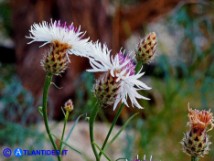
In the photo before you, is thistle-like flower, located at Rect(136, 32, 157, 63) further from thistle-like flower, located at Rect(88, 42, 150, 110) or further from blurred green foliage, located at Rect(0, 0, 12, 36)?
blurred green foliage, located at Rect(0, 0, 12, 36)

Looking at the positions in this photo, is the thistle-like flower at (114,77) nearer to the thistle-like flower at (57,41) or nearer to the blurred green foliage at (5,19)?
the thistle-like flower at (57,41)

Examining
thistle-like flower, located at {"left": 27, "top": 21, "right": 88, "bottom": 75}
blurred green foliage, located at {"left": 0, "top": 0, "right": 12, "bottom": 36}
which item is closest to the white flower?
thistle-like flower, located at {"left": 27, "top": 21, "right": 88, "bottom": 75}

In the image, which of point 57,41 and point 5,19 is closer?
point 57,41

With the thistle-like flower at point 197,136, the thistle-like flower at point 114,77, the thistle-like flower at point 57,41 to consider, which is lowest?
the thistle-like flower at point 197,136

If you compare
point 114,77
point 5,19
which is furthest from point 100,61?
point 5,19

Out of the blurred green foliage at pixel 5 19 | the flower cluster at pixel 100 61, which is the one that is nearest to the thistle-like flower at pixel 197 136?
the flower cluster at pixel 100 61

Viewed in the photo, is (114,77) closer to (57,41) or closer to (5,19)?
(57,41)

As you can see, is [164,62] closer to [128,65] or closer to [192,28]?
[192,28]
